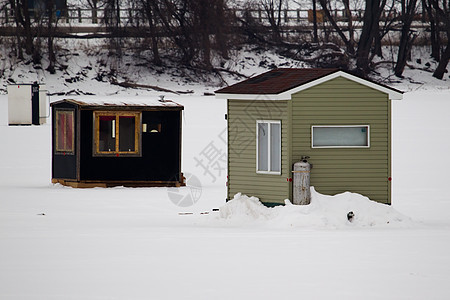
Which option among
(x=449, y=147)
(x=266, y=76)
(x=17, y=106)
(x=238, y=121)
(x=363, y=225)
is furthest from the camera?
(x=17, y=106)

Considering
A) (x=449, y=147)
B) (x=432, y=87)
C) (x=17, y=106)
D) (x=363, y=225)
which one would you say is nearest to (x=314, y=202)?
(x=363, y=225)

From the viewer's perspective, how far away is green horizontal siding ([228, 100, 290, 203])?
645 inches

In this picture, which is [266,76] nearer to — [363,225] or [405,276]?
[363,225]

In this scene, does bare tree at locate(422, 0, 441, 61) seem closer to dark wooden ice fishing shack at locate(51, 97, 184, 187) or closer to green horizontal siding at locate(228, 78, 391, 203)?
dark wooden ice fishing shack at locate(51, 97, 184, 187)

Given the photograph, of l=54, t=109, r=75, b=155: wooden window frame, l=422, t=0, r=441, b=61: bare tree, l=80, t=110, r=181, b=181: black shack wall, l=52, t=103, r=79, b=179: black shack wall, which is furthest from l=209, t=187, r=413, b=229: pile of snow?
l=422, t=0, r=441, b=61: bare tree

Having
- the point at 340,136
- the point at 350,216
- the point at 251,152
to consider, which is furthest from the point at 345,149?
the point at 251,152

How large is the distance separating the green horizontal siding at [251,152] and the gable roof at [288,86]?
18cm

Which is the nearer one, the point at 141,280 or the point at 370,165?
the point at 141,280

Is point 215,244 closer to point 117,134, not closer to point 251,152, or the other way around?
point 251,152

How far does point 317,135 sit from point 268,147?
83 cm

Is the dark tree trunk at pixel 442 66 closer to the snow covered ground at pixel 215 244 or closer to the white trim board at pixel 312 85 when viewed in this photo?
the snow covered ground at pixel 215 244

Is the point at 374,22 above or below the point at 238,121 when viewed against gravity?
above

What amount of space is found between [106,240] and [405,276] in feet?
15.4

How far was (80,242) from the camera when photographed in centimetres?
1437
